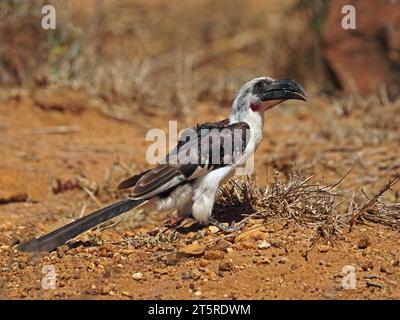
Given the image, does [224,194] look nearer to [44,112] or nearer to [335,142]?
[335,142]

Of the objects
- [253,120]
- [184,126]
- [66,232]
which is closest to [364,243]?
[253,120]

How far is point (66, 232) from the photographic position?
498 cm

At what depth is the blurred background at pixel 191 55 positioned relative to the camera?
9.62m

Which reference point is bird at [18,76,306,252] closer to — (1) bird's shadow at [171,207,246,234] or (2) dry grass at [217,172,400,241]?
(1) bird's shadow at [171,207,246,234]

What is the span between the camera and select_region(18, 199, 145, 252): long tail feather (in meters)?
4.92

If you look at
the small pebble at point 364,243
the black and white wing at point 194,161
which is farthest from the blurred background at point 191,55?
the small pebble at point 364,243

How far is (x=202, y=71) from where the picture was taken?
11828 mm

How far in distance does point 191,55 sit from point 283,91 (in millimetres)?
6565

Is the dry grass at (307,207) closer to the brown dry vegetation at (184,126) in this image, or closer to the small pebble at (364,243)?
the brown dry vegetation at (184,126)

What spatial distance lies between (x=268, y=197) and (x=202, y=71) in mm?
6695

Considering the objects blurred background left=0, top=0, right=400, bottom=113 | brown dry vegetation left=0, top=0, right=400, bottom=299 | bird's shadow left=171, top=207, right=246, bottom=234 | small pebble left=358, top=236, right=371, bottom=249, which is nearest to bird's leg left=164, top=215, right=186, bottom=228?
bird's shadow left=171, top=207, right=246, bottom=234

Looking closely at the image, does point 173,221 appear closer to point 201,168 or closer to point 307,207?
point 201,168

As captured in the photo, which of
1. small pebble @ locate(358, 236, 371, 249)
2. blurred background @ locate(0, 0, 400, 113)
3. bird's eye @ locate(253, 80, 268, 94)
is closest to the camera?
small pebble @ locate(358, 236, 371, 249)
